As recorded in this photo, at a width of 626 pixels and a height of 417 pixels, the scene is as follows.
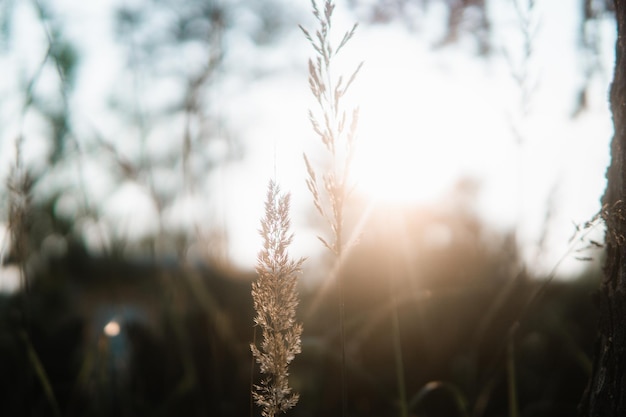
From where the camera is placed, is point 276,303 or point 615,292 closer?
point 276,303

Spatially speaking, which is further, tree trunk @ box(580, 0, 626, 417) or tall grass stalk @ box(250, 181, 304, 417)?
tree trunk @ box(580, 0, 626, 417)

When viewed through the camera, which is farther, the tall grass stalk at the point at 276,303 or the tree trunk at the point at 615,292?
the tree trunk at the point at 615,292

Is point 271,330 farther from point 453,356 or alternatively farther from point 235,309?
point 235,309

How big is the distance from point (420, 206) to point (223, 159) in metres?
3.46

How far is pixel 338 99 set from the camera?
2.64 feet

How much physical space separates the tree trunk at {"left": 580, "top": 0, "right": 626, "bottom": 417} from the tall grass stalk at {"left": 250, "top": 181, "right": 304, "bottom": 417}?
1.69 ft

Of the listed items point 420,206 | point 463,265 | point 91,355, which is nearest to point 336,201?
point 91,355

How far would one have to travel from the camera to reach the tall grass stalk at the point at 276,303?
0.76 m

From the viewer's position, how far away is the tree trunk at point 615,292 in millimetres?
860

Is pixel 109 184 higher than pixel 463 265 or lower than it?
higher

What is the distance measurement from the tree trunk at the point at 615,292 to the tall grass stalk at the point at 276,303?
0.52 meters

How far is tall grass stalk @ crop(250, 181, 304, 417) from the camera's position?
2.48 ft

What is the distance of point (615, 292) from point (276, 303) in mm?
599

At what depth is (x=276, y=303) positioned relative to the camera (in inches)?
30.0
